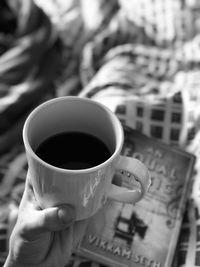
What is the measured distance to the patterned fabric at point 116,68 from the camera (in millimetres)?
756

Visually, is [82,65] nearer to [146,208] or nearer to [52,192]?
[146,208]

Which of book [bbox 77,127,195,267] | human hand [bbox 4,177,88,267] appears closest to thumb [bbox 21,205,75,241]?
human hand [bbox 4,177,88,267]

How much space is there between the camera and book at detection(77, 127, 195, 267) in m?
0.63

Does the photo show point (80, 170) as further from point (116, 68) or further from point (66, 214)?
point (116, 68)

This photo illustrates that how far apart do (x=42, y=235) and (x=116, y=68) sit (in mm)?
442

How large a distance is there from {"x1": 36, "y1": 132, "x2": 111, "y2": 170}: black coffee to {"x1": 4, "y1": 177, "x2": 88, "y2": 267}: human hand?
6 cm

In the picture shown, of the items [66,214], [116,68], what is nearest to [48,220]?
[66,214]

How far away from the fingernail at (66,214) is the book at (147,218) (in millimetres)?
104

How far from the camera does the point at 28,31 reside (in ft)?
3.23

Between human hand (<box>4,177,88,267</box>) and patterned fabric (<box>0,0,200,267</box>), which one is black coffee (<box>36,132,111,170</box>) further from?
patterned fabric (<box>0,0,200,267</box>)

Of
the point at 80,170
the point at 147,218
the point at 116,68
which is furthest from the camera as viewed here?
the point at 116,68

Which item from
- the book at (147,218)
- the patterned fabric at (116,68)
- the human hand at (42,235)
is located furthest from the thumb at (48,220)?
the patterned fabric at (116,68)

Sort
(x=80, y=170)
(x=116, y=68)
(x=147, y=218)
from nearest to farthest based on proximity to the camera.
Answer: (x=80, y=170) < (x=147, y=218) < (x=116, y=68)

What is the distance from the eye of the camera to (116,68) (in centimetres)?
89
